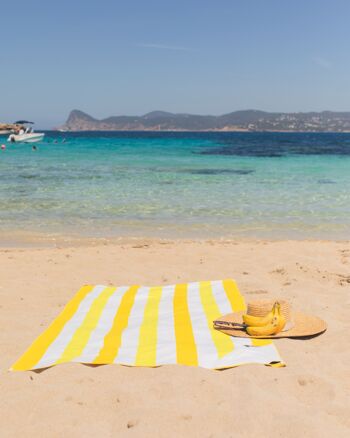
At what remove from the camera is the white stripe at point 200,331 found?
449cm

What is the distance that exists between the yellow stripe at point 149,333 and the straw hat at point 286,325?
70 centimetres

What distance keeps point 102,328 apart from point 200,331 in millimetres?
1075

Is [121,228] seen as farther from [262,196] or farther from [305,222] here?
[262,196]

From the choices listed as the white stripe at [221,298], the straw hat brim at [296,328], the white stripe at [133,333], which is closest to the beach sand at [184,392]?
the straw hat brim at [296,328]

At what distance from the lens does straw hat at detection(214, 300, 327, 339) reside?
504cm

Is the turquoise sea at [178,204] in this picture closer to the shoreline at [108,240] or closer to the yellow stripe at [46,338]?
the shoreline at [108,240]

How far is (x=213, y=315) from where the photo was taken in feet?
18.7

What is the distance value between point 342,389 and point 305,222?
8.81m

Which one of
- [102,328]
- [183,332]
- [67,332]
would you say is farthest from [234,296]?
[67,332]

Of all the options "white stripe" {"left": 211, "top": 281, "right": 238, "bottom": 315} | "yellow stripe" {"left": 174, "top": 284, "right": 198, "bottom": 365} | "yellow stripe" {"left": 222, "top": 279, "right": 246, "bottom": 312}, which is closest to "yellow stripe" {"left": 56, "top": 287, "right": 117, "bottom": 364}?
"yellow stripe" {"left": 174, "top": 284, "right": 198, "bottom": 365}

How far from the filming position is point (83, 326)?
5484 mm

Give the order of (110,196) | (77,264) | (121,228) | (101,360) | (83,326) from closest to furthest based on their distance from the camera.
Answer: (101,360) → (83,326) → (77,264) → (121,228) → (110,196)

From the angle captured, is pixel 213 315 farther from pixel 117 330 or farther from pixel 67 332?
pixel 67 332

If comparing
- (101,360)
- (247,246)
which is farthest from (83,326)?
(247,246)
